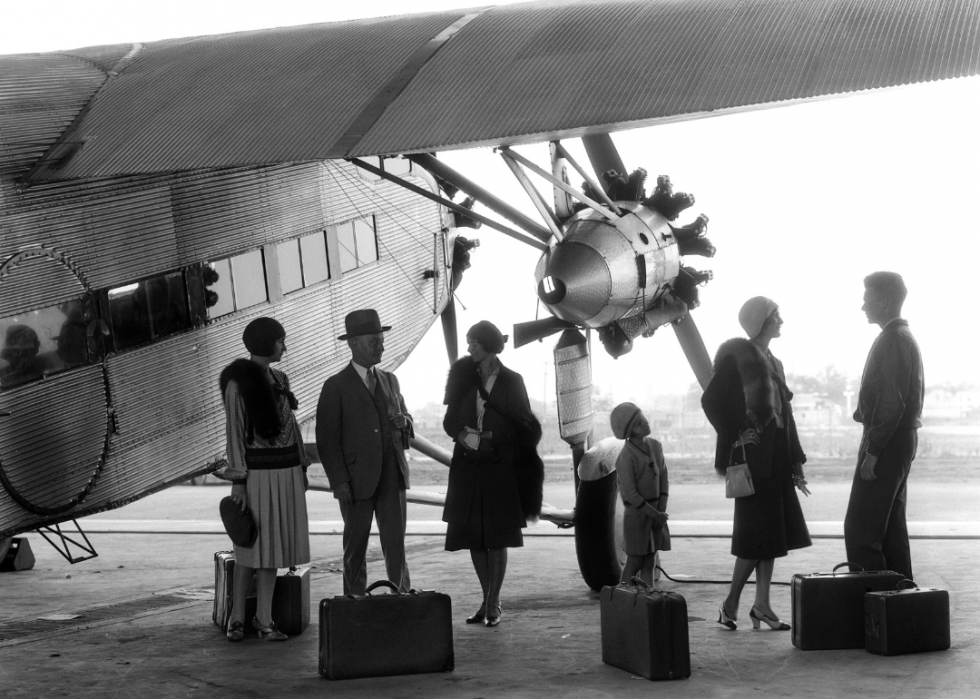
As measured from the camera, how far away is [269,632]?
7.85m

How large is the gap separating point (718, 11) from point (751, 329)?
1.98 meters

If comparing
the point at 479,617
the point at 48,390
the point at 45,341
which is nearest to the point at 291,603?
the point at 479,617

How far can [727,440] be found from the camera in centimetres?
762

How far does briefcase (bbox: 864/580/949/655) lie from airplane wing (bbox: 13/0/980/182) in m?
2.94

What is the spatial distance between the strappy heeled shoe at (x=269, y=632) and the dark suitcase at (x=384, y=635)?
4.06 ft

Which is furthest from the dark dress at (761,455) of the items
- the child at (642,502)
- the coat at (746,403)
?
the child at (642,502)

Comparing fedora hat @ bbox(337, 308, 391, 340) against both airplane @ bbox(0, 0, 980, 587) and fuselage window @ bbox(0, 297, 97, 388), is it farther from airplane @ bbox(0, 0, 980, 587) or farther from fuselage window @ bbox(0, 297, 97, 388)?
fuselage window @ bbox(0, 297, 97, 388)

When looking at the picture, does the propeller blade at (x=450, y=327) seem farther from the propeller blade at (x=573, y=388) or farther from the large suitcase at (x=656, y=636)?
the large suitcase at (x=656, y=636)

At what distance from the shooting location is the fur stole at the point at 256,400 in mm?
7641

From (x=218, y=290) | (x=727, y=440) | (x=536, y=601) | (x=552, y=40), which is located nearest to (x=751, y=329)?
(x=727, y=440)

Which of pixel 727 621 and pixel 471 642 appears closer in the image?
pixel 471 642

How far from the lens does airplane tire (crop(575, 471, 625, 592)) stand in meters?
9.75

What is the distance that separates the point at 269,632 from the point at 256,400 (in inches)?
59.8

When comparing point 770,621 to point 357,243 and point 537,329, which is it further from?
point 357,243
